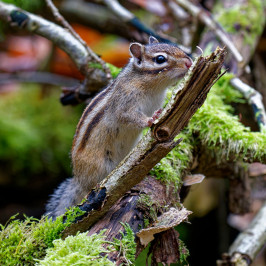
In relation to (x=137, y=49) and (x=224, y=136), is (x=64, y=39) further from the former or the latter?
(x=224, y=136)

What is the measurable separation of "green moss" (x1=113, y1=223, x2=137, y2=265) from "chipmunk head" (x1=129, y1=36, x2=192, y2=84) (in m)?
1.28

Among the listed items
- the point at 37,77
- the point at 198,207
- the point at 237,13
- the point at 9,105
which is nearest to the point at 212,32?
the point at 237,13

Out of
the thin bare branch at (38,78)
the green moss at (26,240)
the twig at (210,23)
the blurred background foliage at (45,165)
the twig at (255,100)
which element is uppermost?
the twig at (210,23)

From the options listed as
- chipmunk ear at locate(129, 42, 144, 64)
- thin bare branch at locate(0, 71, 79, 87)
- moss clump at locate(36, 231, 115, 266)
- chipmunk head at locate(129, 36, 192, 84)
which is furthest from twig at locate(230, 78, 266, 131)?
thin bare branch at locate(0, 71, 79, 87)

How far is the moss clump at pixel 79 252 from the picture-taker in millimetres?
1921

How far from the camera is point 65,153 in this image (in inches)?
217

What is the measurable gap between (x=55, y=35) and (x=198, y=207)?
2803mm

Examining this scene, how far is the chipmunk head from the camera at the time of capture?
9.75ft

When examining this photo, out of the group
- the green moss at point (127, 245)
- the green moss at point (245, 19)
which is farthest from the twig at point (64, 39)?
the green moss at point (127, 245)

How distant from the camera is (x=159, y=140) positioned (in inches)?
84.7

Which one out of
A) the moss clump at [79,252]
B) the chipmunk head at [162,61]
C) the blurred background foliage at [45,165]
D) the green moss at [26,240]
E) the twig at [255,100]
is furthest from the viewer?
the blurred background foliage at [45,165]

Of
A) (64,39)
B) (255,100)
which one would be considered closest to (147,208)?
(255,100)

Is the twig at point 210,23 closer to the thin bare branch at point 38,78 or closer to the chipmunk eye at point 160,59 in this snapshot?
the chipmunk eye at point 160,59

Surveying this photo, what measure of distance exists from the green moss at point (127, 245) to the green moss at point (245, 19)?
3.23m
